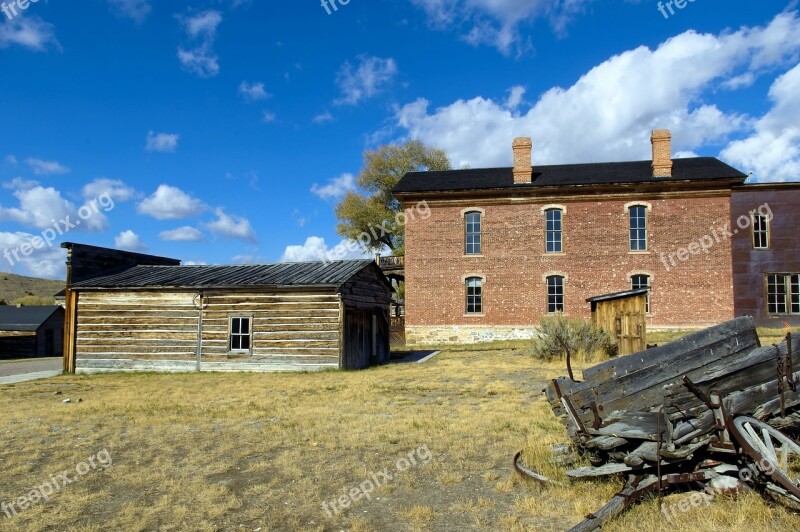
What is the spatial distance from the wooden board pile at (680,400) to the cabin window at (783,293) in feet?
77.2

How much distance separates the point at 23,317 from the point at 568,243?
30.5m

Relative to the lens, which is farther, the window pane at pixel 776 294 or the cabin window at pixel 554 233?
the cabin window at pixel 554 233

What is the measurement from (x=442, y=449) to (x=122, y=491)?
144 inches

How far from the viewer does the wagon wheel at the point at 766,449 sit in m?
3.94

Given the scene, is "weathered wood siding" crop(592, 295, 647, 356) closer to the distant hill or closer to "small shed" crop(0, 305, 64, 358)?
"small shed" crop(0, 305, 64, 358)

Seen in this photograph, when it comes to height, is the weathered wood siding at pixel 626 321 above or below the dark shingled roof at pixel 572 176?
below

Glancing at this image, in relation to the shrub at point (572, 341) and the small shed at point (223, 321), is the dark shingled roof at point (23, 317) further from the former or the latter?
the shrub at point (572, 341)

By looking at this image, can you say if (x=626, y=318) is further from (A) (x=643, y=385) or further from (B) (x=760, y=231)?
(A) (x=643, y=385)

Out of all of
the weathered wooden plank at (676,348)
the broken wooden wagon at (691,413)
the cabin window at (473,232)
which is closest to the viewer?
the broken wooden wagon at (691,413)

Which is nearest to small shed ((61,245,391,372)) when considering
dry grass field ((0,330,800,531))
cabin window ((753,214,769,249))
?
dry grass field ((0,330,800,531))

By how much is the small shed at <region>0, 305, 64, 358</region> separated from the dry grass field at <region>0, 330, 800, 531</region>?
72.6 feet

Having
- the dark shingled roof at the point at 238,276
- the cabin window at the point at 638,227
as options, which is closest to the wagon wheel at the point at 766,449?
the dark shingled roof at the point at 238,276

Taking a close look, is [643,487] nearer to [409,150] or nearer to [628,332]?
[628,332]

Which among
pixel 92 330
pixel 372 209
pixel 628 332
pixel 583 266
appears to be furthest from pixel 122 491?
pixel 372 209
